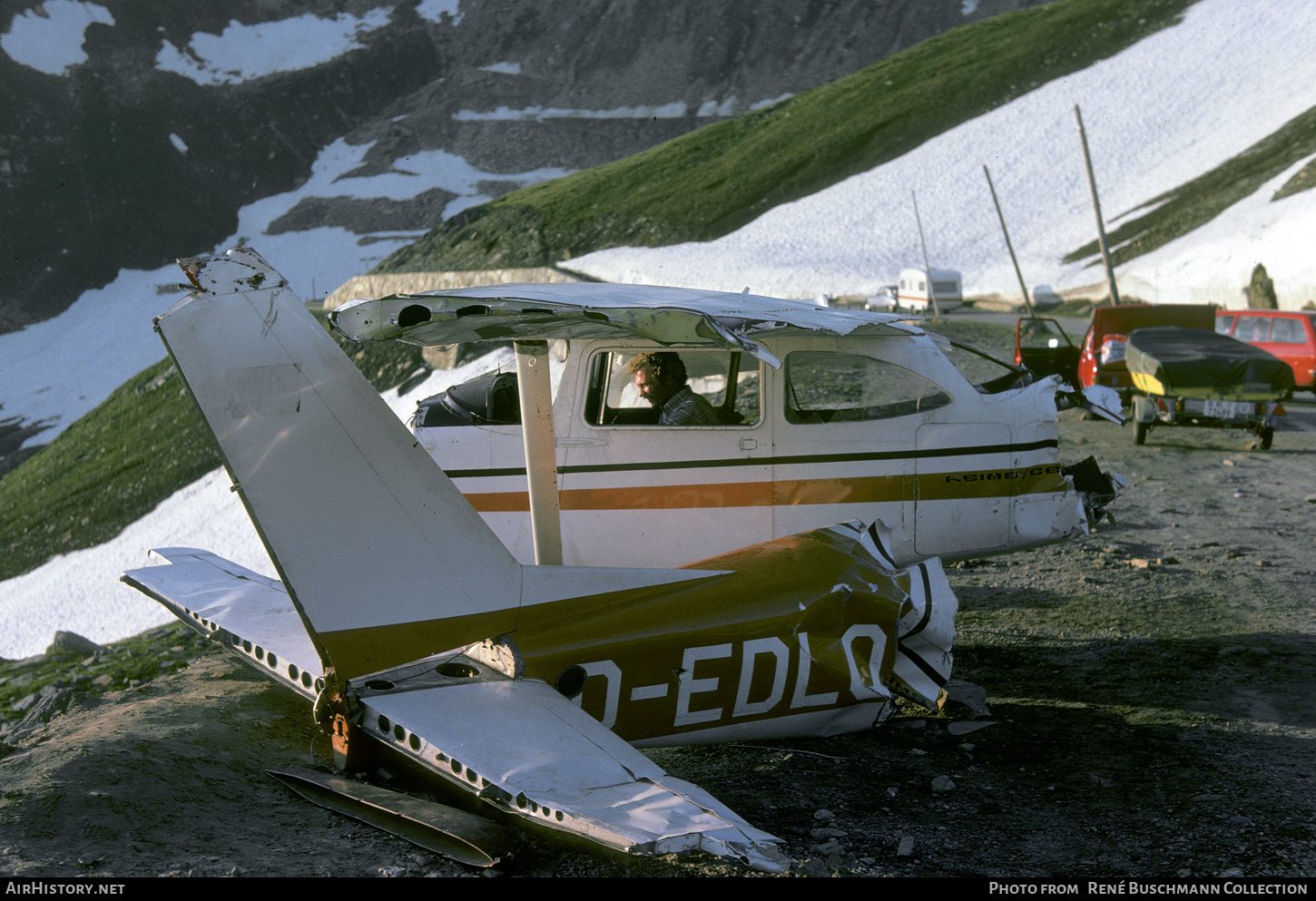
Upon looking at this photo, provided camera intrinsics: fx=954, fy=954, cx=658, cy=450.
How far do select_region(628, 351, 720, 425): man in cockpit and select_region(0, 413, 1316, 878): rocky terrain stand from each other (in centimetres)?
223

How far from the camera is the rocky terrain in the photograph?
13.0 ft

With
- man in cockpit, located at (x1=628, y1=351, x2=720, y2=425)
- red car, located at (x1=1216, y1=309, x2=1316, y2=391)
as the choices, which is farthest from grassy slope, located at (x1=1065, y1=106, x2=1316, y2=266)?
man in cockpit, located at (x1=628, y1=351, x2=720, y2=425)

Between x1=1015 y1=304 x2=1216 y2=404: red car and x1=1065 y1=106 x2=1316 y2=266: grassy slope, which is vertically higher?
x1=1065 y1=106 x2=1316 y2=266: grassy slope

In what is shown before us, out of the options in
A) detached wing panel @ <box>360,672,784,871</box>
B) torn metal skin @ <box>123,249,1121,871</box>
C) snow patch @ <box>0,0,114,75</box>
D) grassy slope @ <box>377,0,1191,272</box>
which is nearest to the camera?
detached wing panel @ <box>360,672,784,871</box>

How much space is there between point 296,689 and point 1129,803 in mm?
4175

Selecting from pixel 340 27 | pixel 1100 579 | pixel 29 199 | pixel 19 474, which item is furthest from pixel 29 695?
pixel 340 27

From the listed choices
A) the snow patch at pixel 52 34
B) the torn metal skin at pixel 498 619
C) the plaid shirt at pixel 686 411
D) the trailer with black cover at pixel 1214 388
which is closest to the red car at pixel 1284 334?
the trailer with black cover at pixel 1214 388

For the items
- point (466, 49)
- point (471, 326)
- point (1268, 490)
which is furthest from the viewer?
point (466, 49)

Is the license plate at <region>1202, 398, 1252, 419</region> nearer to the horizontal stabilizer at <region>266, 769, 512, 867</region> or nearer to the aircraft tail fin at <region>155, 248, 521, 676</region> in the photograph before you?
the aircraft tail fin at <region>155, 248, 521, 676</region>

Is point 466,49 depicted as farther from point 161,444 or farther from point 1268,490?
point 1268,490

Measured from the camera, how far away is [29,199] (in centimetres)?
9531

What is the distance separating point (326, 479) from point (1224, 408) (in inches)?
541

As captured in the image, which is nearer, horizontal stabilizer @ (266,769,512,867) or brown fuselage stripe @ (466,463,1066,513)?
horizontal stabilizer @ (266,769,512,867)

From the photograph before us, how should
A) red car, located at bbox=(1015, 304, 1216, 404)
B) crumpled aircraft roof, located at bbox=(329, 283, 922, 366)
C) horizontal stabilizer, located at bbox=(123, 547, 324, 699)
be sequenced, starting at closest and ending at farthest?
crumpled aircraft roof, located at bbox=(329, 283, 922, 366) < horizontal stabilizer, located at bbox=(123, 547, 324, 699) < red car, located at bbox=(1015, 304, 1216, 404)
